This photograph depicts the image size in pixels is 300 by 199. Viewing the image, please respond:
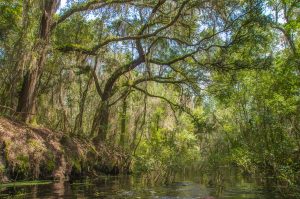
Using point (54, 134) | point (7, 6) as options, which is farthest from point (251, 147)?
point (7, 6)

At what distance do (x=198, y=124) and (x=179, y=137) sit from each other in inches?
487

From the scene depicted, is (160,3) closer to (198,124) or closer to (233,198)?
(198,124)

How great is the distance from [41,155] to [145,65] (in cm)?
647

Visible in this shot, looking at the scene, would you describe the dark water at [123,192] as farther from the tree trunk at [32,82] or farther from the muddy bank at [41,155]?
the tree trunk at [32,82]

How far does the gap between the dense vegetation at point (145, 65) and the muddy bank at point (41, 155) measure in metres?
0.12

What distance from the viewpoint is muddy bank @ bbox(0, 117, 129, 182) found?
868 centimetres

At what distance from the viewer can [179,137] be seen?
89.1ft

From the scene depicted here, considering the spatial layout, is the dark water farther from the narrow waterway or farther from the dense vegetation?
the dense vegetation

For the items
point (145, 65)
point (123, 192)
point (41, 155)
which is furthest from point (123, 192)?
point (145, 65)

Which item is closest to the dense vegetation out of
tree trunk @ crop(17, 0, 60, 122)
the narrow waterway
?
tree trunk @ crop(17, 0, 60, 122)

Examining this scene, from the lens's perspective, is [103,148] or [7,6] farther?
[103,148]

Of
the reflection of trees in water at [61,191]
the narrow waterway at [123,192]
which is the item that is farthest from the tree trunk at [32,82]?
the reflection of trees in water at [61,191]

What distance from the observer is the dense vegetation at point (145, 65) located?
11031mm

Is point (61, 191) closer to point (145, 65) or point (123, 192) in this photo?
point (123, 192)
